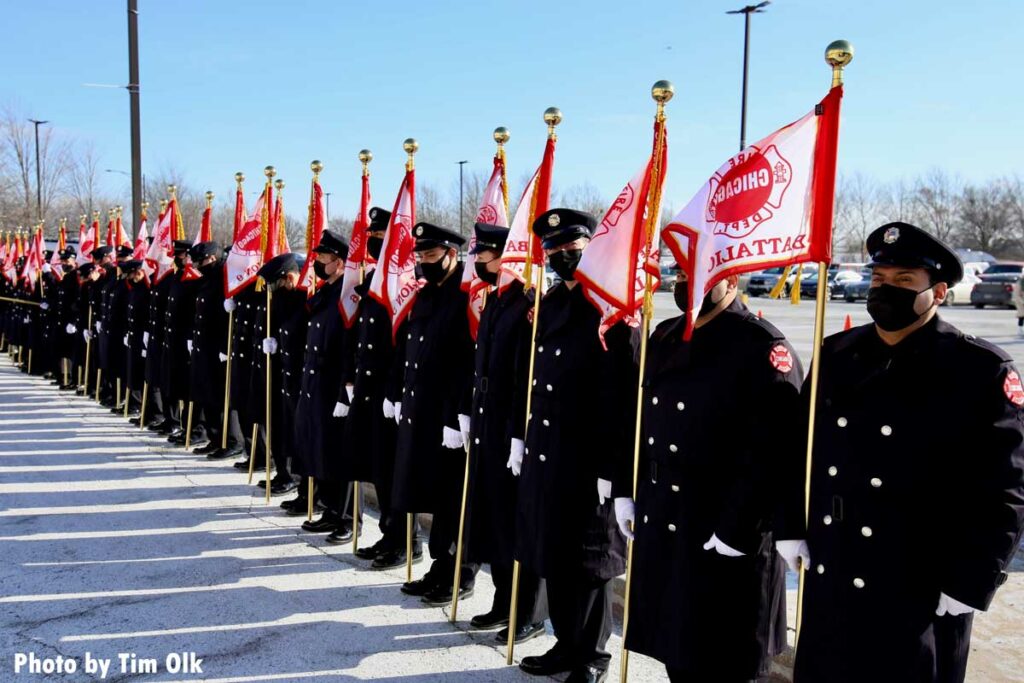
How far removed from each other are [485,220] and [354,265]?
159 cm

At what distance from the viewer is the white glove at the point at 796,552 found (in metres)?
3.20

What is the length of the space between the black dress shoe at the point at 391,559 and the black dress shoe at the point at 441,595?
2.15 ft

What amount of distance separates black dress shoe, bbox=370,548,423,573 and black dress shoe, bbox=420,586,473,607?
25.8 inches

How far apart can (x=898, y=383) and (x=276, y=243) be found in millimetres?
6982

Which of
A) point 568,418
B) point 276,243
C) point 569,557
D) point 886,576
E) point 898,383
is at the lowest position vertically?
point 569,557

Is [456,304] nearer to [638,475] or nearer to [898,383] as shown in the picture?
[638,475]

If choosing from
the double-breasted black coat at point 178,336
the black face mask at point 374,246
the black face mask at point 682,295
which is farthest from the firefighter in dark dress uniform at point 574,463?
the double-breasted black coat at point 178,336

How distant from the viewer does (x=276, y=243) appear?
344 inches

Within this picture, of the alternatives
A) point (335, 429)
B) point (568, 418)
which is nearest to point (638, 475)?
point (568, 418)

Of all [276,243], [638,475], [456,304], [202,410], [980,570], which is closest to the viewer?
[980,570]

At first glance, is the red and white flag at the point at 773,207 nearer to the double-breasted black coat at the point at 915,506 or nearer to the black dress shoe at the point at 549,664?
the double-breasted black coat at the point at 915,506

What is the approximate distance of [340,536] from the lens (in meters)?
6.69

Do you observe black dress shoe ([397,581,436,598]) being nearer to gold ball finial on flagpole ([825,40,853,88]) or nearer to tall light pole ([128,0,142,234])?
gold ball finial on flagpole ([825,40,853,88])

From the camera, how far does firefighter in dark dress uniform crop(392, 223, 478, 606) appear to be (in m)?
5.57
